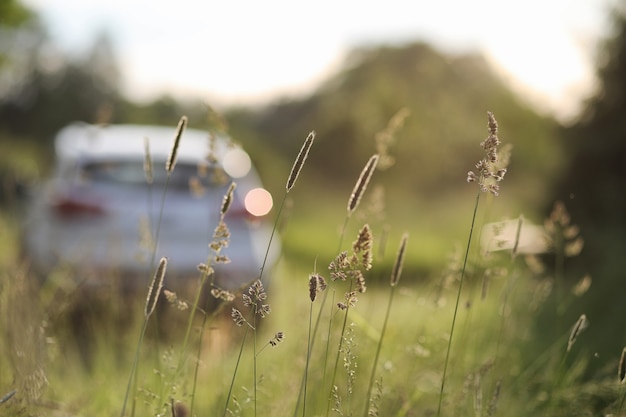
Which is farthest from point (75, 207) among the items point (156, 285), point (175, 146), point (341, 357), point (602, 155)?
point (602, 155)

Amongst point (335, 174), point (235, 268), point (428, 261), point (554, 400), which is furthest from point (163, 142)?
point (335, 174)

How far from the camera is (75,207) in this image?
5.84m

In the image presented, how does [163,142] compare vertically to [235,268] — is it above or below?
above

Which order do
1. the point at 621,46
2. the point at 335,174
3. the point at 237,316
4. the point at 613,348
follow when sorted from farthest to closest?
the point at 335,174 < the point at 621,46 < the point at 613,348 < the point at 237,316

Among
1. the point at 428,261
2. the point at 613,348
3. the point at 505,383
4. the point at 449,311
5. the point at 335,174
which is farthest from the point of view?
the point at 335,174

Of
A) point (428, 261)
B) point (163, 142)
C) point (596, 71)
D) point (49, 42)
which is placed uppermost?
point (49, 42)

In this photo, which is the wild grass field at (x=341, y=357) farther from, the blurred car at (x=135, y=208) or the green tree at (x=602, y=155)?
the green tree at (x=602, y=155)

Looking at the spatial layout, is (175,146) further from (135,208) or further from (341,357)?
(135,208)

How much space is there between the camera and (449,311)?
5859mm

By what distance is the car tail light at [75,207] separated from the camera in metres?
5.84

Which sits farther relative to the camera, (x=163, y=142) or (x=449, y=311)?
(x=163, y=142)

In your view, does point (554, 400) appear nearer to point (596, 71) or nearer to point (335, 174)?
point (596, 71)

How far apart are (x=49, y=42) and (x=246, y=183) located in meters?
49.2

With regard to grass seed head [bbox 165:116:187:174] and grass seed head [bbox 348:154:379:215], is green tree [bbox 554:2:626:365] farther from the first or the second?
grass seed head [bbox 165:116:187:174]
